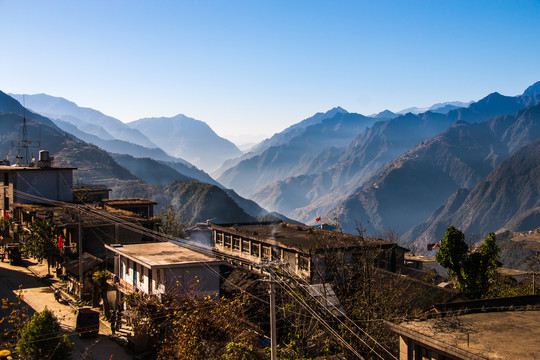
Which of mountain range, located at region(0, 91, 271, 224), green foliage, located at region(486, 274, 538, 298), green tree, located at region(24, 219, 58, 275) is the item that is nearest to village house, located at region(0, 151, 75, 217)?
green tree, located at region(24, 219, 58, 275)

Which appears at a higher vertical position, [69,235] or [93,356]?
[69,235]

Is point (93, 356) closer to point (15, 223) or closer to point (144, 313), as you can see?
point (144, 313)

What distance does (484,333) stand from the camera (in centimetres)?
1309

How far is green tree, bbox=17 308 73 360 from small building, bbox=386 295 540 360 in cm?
1137

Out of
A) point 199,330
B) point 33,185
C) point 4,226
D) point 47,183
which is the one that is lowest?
point 199,330

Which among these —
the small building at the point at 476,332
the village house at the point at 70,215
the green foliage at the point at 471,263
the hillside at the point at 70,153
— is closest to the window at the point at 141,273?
the village house at the point at 70,215

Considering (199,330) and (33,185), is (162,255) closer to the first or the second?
(199,330)

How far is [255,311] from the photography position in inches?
1016

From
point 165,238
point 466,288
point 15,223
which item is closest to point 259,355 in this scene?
point 466,288

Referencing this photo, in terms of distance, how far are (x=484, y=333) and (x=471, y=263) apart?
17.7 metres

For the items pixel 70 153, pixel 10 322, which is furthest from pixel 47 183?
pixel 70 153

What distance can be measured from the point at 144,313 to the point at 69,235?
19.7 metres

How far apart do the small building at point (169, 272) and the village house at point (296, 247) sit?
12.8ft

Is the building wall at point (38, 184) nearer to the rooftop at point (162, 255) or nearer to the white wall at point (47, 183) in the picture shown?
the white wall at point (47, 183)
